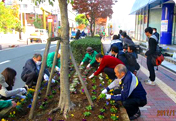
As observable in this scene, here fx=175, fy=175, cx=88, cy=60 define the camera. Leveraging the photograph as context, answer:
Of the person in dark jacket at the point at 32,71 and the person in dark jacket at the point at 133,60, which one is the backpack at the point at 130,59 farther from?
the person in dark jacket at the point at 32,71

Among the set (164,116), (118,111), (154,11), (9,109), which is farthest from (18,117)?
(154,11)

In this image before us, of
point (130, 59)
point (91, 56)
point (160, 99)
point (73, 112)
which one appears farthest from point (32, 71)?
point (160, 99)

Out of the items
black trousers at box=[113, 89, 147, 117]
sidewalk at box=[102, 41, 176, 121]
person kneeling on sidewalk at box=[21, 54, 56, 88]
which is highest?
person kneeling on sidewalk at box=[21, 54, 56, 88]

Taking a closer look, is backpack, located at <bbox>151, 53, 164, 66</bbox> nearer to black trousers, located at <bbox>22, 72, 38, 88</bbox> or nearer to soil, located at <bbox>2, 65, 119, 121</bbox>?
soil, located at <bbox>2, 65, 119, 121</bbox>

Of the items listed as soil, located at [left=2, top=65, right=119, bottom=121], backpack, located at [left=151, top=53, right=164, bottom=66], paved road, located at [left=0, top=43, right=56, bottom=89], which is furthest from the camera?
paved road, located at [left=0, top=43, right=56, bottom=89]

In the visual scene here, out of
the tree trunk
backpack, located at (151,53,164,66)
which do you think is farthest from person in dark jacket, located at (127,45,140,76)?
the tree trunk

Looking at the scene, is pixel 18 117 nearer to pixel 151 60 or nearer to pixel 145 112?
pixel 145 112

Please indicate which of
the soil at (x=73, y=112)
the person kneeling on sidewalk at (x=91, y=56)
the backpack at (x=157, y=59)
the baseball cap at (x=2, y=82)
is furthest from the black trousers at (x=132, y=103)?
the person kneeling on sidewalk at (x=91, y=56)

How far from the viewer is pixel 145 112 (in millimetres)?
3742

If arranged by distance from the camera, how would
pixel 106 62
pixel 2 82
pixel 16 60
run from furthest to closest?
pixel 16 60, pixel 106 62, pixel 2 82

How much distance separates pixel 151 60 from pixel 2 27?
617 inches

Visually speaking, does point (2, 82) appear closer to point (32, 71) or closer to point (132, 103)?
point (32, 71)

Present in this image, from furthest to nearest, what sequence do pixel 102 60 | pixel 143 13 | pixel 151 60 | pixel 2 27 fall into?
pixel 143 13
pixel 2 27
pixel 151 60
pixel 102 60

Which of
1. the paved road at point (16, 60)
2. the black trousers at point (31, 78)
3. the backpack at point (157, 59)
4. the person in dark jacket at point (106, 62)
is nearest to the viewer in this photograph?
the person in dark jacket at point (106, 62)
